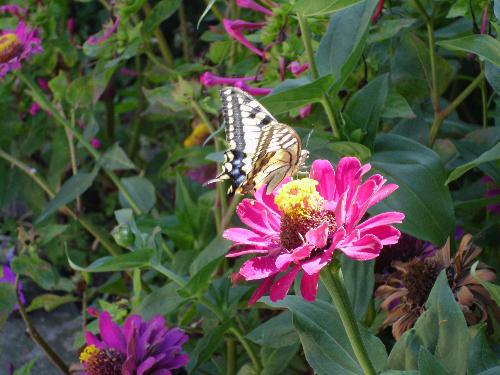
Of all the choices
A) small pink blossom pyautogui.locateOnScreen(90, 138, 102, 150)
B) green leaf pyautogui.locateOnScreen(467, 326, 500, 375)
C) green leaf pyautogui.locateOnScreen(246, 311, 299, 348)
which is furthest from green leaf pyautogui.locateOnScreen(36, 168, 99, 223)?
green leaf pyautogui.locateOnScreen(467, 326, 500, 375)

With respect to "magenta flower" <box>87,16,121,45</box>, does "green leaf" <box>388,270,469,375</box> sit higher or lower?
lower

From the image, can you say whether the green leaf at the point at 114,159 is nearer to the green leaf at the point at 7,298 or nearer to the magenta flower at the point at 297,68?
the green leaf at the point at 7,298

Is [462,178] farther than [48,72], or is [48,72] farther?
[48,72]

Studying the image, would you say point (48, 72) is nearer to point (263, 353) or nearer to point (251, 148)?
point (263, 353)

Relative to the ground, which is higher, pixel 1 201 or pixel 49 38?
pixel 49 38

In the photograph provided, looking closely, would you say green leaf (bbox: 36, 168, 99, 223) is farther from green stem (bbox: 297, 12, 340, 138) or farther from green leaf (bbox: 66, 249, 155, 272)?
green stem (bbox: 297, 12, 340, 138)

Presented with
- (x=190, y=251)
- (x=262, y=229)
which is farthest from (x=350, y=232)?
(x=190, y=251)

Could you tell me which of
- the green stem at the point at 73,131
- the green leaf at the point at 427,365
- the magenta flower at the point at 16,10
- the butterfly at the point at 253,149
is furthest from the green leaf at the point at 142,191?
the green leaf at the point at 427,365
